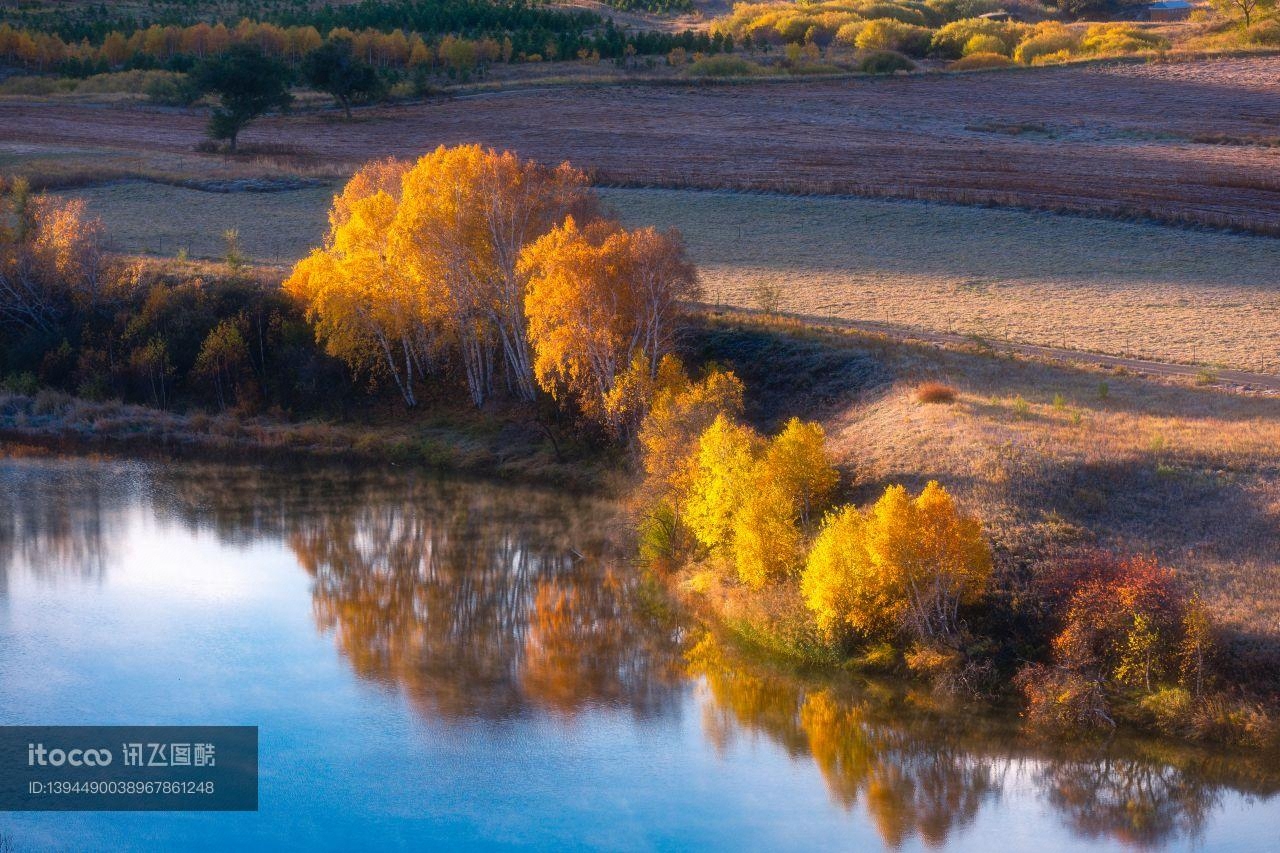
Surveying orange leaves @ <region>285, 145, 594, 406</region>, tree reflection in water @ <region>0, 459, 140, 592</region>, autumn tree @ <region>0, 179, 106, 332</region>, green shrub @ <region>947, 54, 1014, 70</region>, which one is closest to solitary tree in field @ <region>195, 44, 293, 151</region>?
autumn tree @ <region>0, 179, 106, 332</region>

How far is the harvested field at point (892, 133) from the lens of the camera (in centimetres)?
6619

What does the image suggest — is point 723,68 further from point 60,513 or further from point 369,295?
point 60,513

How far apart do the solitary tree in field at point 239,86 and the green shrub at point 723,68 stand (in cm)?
3231

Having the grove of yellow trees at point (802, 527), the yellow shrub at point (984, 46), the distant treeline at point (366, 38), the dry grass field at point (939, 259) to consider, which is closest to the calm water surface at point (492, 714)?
the grove of yellow trees at point (802, 527)

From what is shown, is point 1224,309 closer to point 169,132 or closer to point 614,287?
point 614,287

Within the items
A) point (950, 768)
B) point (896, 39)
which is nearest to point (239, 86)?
point (896, 39)

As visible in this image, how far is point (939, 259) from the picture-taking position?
5628 centimetres

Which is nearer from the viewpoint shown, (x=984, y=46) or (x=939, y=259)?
(x=939, y=259)

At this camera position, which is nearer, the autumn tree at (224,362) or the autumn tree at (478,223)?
the autumn tree at (478,223)

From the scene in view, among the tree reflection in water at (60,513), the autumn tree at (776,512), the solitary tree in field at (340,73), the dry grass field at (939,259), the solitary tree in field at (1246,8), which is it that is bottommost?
the tree reflection in water at (60,513)

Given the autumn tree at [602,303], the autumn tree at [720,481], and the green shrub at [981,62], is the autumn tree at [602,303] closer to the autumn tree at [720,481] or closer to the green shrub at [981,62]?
the autumn tree at [720,481]

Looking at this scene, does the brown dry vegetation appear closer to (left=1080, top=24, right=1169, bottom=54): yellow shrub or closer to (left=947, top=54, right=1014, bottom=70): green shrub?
(left=947, top=54, right=1014, bottom=70): green shrub

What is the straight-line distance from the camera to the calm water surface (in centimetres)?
2414

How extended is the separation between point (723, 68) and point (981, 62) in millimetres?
20509
